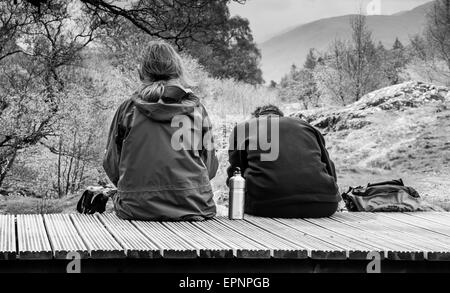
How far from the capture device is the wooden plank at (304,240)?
149 inches

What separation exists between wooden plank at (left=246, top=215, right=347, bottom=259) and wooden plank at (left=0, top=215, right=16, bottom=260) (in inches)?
61.3

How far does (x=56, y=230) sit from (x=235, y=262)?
1197mm

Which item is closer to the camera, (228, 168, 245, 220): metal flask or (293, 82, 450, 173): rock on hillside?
(228, 168, 245, 220): metal flask

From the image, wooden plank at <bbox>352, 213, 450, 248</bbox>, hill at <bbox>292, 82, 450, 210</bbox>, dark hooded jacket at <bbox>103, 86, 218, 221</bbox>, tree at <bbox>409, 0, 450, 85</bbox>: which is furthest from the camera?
tree at <bbox>409, 0, 450, 85</bbox>

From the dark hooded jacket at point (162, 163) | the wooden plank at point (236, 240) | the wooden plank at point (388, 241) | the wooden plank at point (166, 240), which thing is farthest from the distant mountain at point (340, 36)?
the wooden plank at point (166, 240)

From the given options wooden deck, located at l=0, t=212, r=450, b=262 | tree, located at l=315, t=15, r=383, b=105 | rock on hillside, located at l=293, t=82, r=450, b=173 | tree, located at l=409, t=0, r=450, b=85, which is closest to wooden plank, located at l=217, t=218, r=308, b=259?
wooden deck, located at l=0, t=212, r=450, b=262

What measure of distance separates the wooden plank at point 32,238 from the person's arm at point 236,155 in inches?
58.3

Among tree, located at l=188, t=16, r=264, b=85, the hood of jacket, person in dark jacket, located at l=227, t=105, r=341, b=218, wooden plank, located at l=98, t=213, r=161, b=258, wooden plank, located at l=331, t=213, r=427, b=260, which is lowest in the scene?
wooden plank, located at l=331, t=213, r=427, b=260

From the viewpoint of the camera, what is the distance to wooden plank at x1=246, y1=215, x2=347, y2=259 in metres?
3.79

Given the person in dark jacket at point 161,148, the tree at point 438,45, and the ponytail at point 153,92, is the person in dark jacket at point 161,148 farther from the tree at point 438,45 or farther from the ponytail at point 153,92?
the tree at point 438,45
